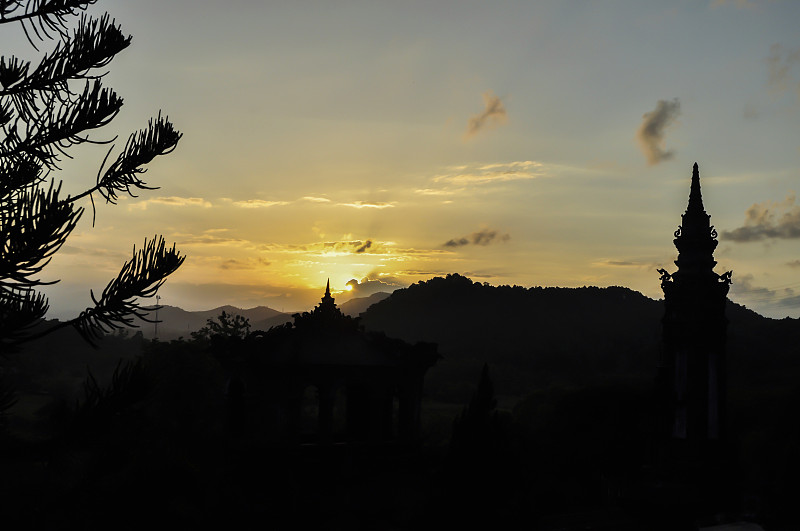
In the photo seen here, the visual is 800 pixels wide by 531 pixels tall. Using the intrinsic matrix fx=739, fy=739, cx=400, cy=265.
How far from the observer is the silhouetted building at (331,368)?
21.8 m

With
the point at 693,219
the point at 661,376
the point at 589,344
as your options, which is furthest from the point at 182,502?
the point at 589,344

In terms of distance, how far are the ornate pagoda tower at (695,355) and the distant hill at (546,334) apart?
5090cm

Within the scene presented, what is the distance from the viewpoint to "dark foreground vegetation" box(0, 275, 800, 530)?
7797 mm

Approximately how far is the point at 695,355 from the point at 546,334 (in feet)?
377

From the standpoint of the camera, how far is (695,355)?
86.8ft

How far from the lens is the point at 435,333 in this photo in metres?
149

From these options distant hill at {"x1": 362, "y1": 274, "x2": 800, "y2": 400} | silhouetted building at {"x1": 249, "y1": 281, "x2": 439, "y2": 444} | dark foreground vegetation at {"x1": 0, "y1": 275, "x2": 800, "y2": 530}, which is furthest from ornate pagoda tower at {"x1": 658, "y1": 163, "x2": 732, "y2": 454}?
distant hill at {"x1": 362, "y1": 274, "x2": 800, "y2": 400}

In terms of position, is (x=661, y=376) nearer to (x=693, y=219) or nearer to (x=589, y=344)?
(x=693, y=219)

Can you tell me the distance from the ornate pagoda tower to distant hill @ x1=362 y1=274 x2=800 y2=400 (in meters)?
50.9

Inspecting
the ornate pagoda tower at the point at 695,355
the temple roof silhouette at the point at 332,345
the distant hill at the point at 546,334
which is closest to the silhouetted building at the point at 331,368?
the temple roof silhouette at the point at 332,345

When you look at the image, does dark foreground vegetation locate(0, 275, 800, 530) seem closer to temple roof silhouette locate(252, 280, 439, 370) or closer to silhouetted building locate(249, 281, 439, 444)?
silhouetted building locate(249, 281, 439, 444)

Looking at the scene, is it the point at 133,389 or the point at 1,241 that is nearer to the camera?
the point at 1,241

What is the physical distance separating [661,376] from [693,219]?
240 inches

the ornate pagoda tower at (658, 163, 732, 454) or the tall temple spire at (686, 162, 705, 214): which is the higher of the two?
the tall temple spire at (686, 162, 705, 214)
